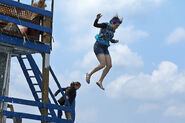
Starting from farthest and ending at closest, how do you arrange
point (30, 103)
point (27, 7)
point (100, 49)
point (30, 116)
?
point (27, 7), point (30, 103), point (30, 116), point (100, 49)

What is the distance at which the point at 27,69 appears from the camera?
12.5 meters

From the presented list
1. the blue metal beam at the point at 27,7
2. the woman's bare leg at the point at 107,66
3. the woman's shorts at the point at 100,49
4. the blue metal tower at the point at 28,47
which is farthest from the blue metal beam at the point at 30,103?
the blue metal beam at the point at 27,7

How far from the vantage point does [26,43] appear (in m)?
10.9

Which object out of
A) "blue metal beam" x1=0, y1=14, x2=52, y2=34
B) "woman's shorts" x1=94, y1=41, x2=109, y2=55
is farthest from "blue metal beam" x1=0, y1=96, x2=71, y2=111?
"woman's shorts" x1=94, y1=41, x2=109, y2=55

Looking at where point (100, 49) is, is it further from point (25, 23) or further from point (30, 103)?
point (30, 103)

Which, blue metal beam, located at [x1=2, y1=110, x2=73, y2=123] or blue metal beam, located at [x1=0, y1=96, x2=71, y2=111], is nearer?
blue metal beam, located at [x1=2, y1=110, x2=73, y2=123]

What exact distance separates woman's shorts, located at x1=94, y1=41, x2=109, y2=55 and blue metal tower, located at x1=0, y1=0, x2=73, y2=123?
2.00 metres

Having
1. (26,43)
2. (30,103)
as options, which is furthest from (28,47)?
(30,103)

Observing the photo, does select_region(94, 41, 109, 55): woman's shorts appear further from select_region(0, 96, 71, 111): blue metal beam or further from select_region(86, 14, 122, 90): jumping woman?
select_region(0, 96, 71, 111): blue metal beam

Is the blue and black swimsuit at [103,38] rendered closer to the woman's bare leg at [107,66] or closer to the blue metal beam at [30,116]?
the woman's bare leg at [107,66]

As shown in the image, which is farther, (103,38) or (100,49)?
(103,38)

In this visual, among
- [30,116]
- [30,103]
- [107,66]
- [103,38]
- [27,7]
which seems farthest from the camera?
[27,7]

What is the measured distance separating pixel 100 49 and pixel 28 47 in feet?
7.77

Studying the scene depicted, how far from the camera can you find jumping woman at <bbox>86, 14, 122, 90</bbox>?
10.1 m
